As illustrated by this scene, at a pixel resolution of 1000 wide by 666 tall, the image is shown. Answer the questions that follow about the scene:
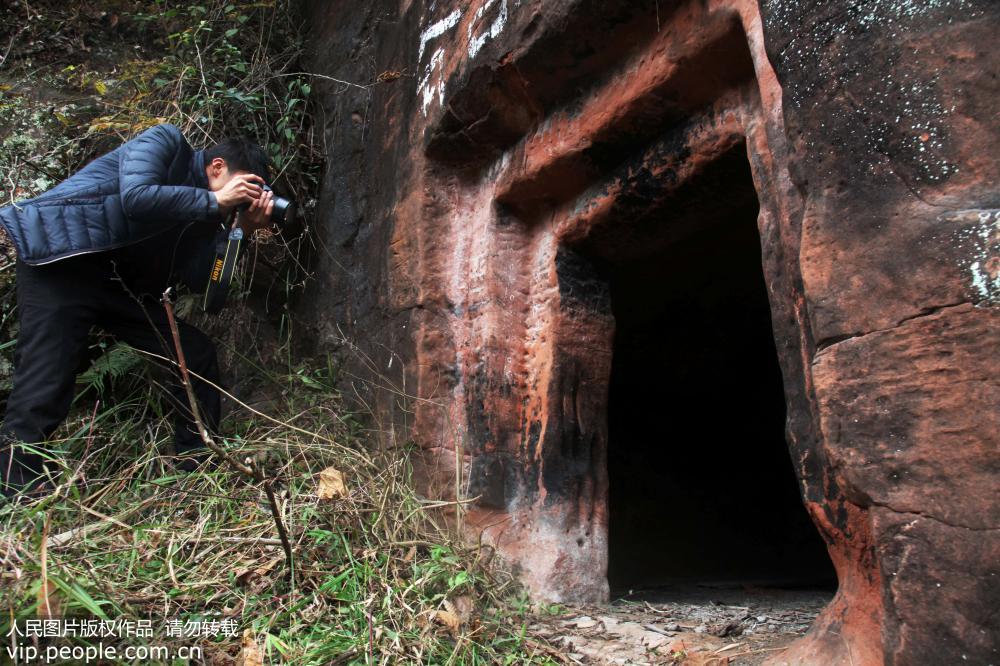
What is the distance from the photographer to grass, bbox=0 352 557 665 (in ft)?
4.81

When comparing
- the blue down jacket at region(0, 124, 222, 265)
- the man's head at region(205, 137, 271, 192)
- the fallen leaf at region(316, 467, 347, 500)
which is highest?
the man's head at region(205, 137, 271, 192)

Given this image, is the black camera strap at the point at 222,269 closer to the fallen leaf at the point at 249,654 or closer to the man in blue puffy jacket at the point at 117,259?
the man in blue puffy jacket at the point at 117,259

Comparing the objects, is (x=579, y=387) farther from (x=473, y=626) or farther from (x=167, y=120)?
(x=167, y=120)

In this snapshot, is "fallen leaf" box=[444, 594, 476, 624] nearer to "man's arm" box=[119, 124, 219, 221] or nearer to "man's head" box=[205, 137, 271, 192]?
"man's arm" box=[119, 124, 219, 221]

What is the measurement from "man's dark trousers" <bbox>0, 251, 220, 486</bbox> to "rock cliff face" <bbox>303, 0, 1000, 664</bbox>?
0.60 metres

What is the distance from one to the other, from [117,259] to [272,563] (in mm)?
1179

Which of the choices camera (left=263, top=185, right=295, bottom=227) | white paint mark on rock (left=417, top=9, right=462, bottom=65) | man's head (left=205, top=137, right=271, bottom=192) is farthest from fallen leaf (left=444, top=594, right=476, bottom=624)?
white paint mark on rock (left=417, top=9, right=462, bottom=65)

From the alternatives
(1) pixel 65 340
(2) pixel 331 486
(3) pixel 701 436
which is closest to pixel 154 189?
(1) pixel 65 340

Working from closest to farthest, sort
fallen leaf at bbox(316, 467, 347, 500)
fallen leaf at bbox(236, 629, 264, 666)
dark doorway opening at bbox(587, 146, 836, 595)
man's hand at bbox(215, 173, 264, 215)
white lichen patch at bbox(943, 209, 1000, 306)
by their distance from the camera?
white lichen patch at bbox(943, 209, 1000, 306), fallen leaf at bbox(236, 629, 264, 666), fallen leaf at bbox(316, 467, 347, 500), man's hand at bbox(215, 173, 264, 215), dark doorway opening at bbox(587, 146, 836, 595)

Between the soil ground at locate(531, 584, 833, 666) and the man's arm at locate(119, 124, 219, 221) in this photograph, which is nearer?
the soil ground at locate(531, 584, 833, 666)

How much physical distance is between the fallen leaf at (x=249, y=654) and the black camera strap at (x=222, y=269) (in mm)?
1246

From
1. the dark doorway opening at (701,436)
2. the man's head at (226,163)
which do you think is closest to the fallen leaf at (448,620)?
the man's head at (226,163)

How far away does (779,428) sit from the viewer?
468 cm

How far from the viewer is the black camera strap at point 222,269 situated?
7.85ft
